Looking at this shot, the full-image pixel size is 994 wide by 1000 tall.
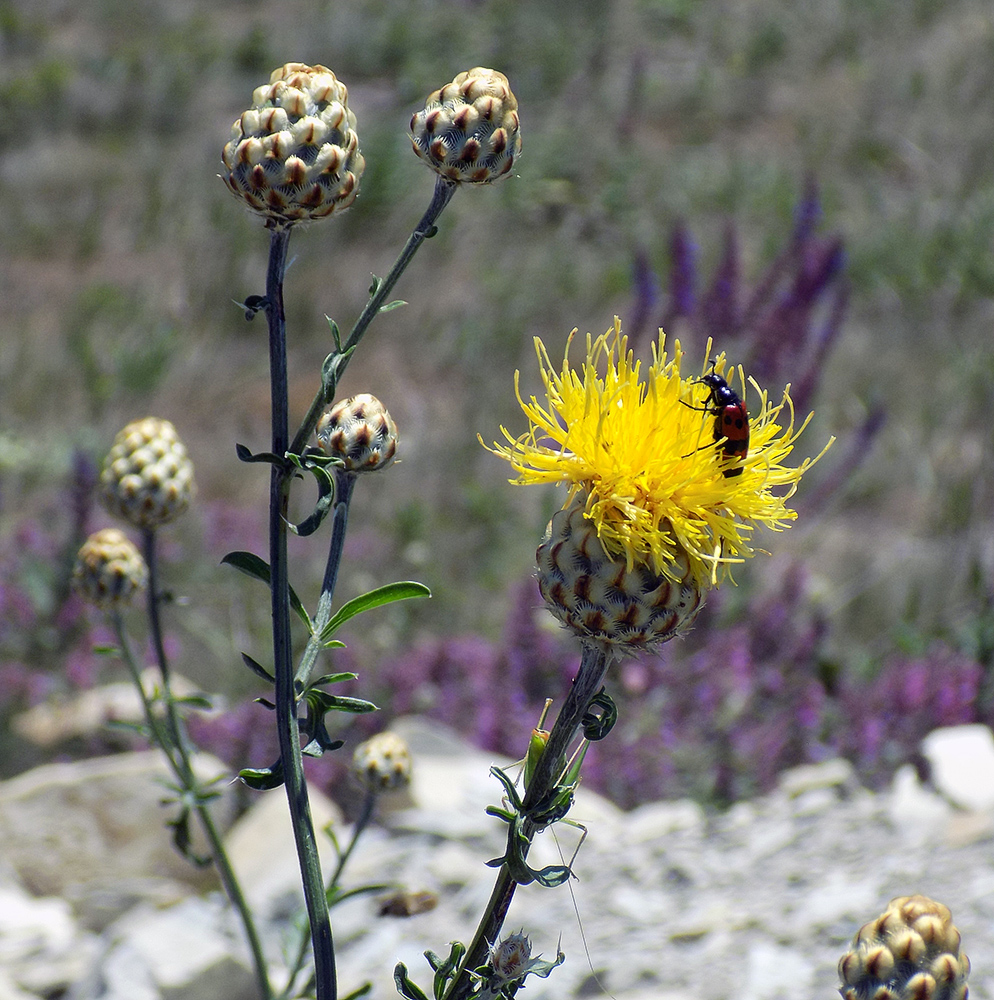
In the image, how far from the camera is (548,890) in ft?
11.7

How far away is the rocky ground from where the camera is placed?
2955 mm

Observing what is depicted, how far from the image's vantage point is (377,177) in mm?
11039

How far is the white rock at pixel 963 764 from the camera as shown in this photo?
156 inches

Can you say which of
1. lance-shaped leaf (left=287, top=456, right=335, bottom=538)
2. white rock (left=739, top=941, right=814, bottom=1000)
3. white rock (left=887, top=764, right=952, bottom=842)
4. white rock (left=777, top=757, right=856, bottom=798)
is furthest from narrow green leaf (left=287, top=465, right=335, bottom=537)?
white rock (left=777, top=757, right=856, bottom=798)

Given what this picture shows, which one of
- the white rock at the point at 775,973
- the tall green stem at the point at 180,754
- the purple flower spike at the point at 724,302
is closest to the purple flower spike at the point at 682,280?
the purple flower spike at the point at 724,302

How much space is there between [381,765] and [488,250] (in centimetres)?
874

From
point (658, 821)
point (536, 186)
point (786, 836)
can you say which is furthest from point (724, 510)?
point (536, 186)

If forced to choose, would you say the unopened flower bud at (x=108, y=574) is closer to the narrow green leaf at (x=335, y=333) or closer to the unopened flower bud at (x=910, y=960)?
the narrow green leaf at (x=335, y=333)

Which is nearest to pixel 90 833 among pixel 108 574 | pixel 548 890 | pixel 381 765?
pixel 548 890

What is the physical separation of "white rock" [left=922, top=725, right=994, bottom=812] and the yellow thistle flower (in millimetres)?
2966

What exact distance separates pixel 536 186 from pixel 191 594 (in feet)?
21.7

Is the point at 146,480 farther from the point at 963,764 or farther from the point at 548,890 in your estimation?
the point at 963,764

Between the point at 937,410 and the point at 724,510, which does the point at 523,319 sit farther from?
the point at 724,510

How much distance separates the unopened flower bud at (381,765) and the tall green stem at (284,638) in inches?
30.4
